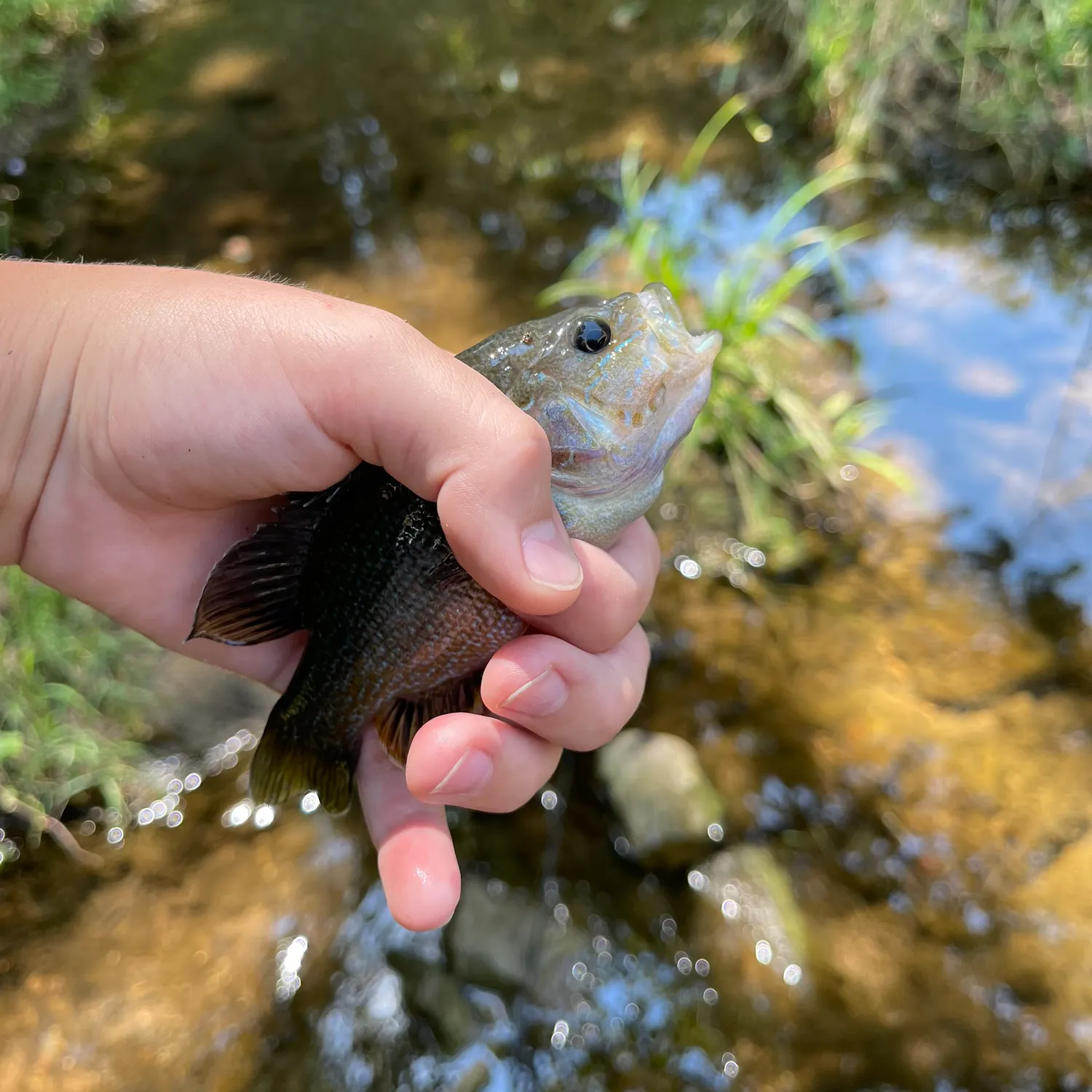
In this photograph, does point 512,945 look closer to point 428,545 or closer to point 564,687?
point 564,687

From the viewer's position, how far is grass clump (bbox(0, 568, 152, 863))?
10.0 ft

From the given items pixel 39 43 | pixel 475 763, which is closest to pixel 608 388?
pixel 475 763

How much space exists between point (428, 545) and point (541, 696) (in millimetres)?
432

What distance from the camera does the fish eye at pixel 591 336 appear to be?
5.98 feet

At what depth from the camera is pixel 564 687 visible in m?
1.87

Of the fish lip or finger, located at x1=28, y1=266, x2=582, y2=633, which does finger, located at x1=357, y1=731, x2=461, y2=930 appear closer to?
finger, located at x1=28, y1=266, x2=582, y2=633

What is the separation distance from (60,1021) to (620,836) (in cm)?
205

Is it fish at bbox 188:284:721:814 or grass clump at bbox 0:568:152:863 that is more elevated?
fish at bbox 188:284:721:814

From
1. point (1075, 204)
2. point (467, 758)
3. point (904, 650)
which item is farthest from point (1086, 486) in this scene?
point (467, 758)

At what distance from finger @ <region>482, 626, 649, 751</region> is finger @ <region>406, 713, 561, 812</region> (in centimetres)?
5

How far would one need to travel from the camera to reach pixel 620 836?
10.4 ft

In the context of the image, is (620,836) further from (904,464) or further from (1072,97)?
(1072,97)

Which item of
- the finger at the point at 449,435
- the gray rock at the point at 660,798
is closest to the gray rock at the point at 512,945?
the gray rock at the point at 660,798

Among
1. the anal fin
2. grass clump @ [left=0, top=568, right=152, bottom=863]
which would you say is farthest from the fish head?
grass clump @ [left=0, top=568, right=152, bottom=863]
